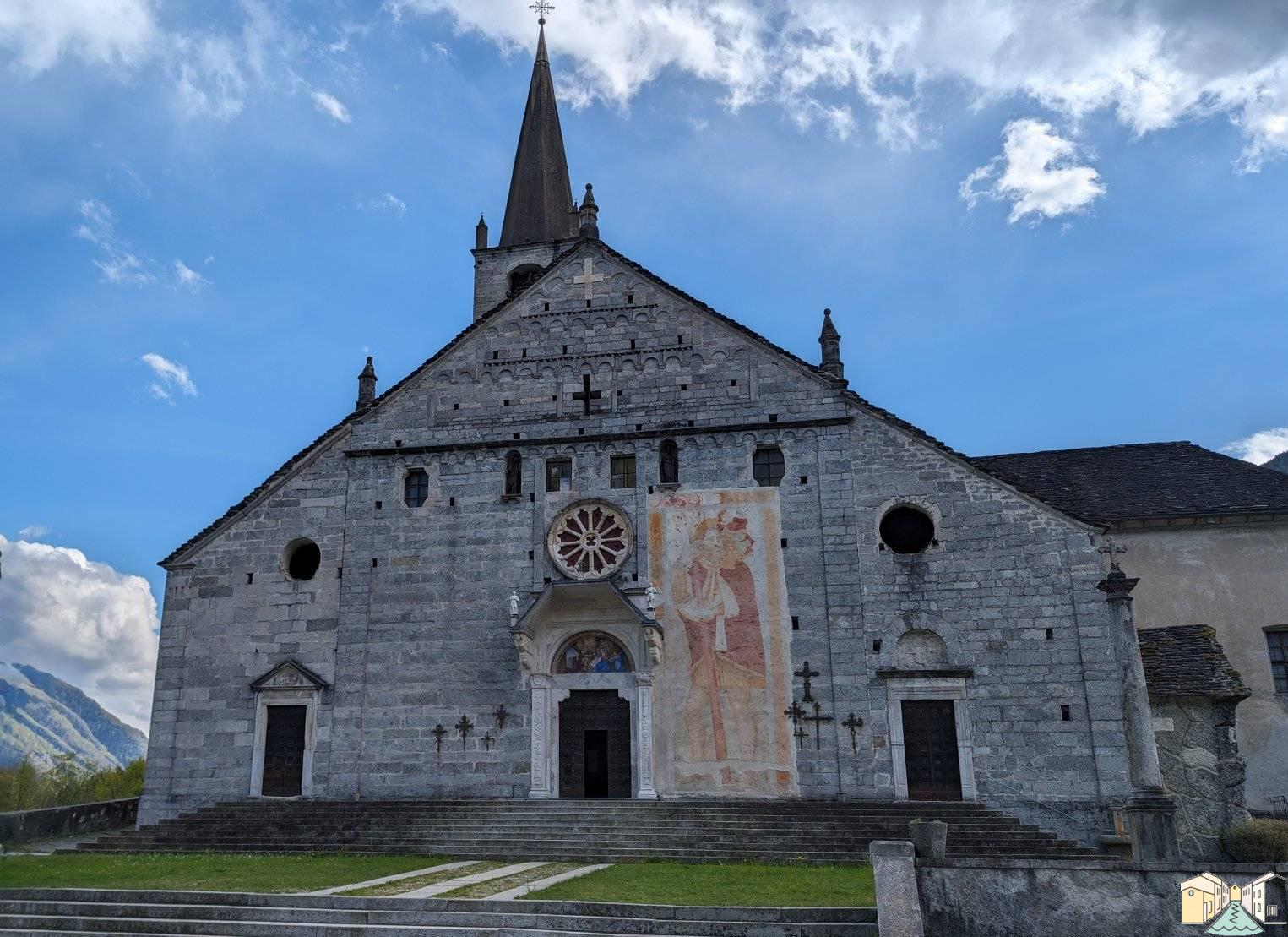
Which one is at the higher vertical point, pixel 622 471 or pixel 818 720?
pixel 622 471

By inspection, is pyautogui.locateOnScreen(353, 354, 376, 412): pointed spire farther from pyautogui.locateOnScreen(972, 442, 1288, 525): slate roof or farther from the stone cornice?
pyautogui.locateOnScreen(972, 442, 1288, 525): slate roof

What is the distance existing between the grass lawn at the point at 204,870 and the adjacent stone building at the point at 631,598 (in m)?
3.56

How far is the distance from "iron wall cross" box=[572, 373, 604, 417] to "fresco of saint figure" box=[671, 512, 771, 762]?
4.12 m

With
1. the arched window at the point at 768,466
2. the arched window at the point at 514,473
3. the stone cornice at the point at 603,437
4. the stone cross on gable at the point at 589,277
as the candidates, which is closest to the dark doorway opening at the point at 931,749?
the arched window at the point at 768,466

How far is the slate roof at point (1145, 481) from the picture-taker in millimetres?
23750

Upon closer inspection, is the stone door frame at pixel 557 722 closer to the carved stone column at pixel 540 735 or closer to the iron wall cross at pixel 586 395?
the carved stone column at pixel 540 735

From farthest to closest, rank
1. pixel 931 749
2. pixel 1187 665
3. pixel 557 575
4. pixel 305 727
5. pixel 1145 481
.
A: pixel 1145 481, pixel 557 575, pixel 305 727, pixel 1187 665, pixel 931 749

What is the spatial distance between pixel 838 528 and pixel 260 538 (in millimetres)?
13799

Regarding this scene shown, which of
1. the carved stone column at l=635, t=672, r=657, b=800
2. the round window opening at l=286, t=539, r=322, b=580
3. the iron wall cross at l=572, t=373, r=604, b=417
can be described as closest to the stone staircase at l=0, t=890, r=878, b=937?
the carved stone column at l=635, t=672, r=657, b=800

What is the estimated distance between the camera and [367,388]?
83.2 feet

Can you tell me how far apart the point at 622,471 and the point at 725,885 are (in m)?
11.3

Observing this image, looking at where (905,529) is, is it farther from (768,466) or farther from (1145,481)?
Answer: (1145,481)

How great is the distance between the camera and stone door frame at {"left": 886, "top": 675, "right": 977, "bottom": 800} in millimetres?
19922

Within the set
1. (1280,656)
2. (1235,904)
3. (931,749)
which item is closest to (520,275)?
(931,749)
